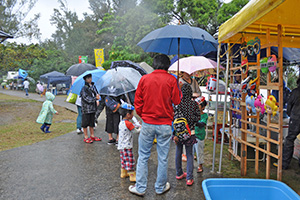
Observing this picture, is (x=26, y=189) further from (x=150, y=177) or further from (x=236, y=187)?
(x=236, y=187)

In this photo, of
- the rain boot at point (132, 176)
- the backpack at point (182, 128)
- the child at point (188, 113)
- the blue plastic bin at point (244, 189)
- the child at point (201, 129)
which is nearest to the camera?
the blue plastic bin at point (244, 189)

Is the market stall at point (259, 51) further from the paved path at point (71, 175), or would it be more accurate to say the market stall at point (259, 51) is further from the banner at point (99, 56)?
the banner at point (99, 56)

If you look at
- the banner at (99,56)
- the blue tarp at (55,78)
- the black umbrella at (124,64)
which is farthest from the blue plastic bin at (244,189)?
the blue tarp at (55,78)

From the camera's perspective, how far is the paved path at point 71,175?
352 cm

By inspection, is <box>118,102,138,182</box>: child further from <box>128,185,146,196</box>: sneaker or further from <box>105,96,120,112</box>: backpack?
<box>105,96,120,112</box>: backpack

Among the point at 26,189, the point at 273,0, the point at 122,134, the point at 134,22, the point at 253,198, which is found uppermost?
the point at 134,22

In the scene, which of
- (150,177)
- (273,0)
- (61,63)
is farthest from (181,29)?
(61,63)

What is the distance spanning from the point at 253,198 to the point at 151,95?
181cm

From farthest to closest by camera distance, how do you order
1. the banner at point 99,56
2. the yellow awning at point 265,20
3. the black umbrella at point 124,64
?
the banner at point 99,56 < the black umbrella at point 124,64 < the yellow awning at point 265,20

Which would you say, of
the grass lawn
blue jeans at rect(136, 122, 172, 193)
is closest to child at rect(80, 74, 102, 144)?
the grass lawn

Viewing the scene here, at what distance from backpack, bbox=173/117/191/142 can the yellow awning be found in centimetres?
154

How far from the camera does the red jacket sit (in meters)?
3.24

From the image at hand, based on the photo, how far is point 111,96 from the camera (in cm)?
554

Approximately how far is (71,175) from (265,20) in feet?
13.9
